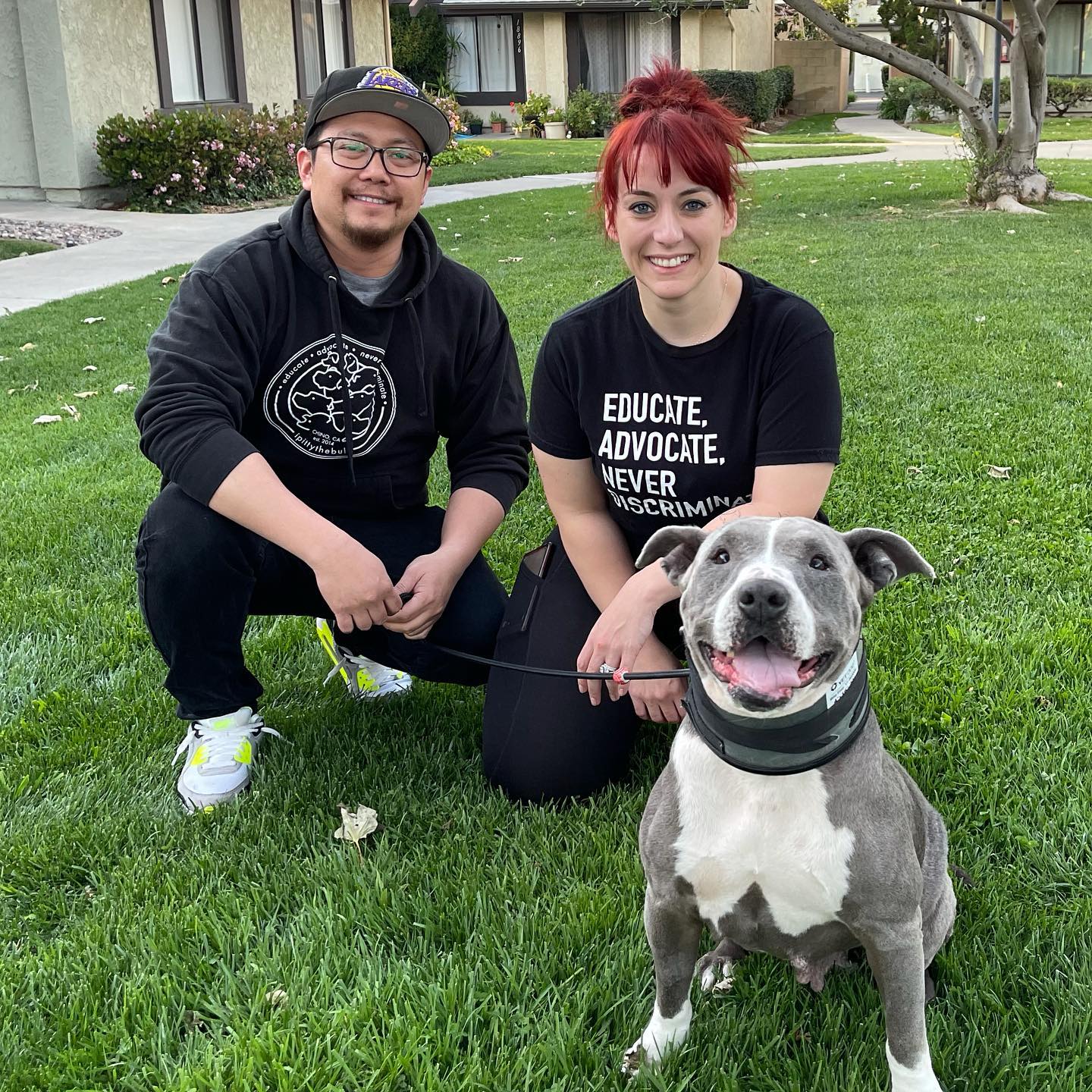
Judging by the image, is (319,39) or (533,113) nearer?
(319,39)

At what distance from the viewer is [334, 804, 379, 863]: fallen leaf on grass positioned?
8.74 feet

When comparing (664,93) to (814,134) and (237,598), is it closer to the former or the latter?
(237,598)

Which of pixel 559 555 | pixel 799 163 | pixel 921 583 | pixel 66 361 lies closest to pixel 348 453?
pixel 559 555

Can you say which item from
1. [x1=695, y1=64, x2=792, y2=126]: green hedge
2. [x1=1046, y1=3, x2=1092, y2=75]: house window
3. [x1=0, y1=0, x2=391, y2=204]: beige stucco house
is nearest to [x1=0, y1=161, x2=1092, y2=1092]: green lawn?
[x1=0, y1=0, x2=391, y2=204]: beige stucco house

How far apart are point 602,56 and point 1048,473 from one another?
32713 millimetres

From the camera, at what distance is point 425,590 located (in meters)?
2.91

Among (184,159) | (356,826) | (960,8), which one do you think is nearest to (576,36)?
(184,159)

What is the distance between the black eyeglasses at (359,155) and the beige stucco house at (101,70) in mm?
13140

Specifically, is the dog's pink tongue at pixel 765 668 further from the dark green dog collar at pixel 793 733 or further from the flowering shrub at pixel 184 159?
the flowering shrub at pixel 184 159

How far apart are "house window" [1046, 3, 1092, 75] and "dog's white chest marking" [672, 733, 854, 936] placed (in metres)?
43.6

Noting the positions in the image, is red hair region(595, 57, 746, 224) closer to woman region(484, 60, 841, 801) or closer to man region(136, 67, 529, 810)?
woman region(484, 60, 841, 801)

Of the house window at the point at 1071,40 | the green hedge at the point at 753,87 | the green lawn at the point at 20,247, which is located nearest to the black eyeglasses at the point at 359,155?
the green lawn at the point at 20,247

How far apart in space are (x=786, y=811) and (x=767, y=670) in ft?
0.92

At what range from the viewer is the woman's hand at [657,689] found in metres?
2.65
